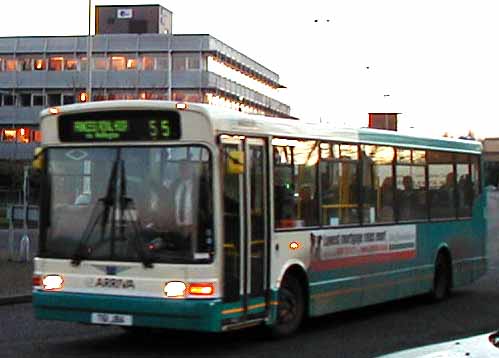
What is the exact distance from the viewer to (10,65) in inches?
3135

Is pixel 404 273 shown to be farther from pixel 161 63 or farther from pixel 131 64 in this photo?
pixel 131 64

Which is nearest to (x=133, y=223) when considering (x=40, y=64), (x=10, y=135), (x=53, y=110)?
(x=53, y=110)

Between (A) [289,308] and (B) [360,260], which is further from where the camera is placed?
(B) [360,260]

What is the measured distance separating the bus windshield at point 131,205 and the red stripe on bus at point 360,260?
264 centimetres

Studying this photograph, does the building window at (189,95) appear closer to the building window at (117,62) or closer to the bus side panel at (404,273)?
the building window at (117,62)

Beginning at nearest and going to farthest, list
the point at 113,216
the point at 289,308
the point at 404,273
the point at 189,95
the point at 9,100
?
the point at 113,216, the point at 289,308, the point at 404,273, the point at 189,95, the point at 9,100

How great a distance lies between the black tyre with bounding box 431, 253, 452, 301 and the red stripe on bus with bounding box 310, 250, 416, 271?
1345 millimetres

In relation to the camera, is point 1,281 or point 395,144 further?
point 1,281

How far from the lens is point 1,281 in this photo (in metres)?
19.1

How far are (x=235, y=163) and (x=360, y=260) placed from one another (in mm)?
3867

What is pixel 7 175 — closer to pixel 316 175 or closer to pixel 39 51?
pixel 39 51

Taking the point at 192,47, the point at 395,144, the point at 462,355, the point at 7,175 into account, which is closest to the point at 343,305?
the point at 395,144

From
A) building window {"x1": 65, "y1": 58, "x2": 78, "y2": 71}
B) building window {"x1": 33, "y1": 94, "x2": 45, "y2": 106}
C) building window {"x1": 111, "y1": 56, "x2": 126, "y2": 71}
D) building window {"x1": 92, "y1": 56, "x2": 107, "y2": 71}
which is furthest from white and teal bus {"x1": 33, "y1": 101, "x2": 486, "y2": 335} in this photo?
building window {"x1": 33, "y1": 94, "x2": 45, "y2": 106}

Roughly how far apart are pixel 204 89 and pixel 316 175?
6452cm
